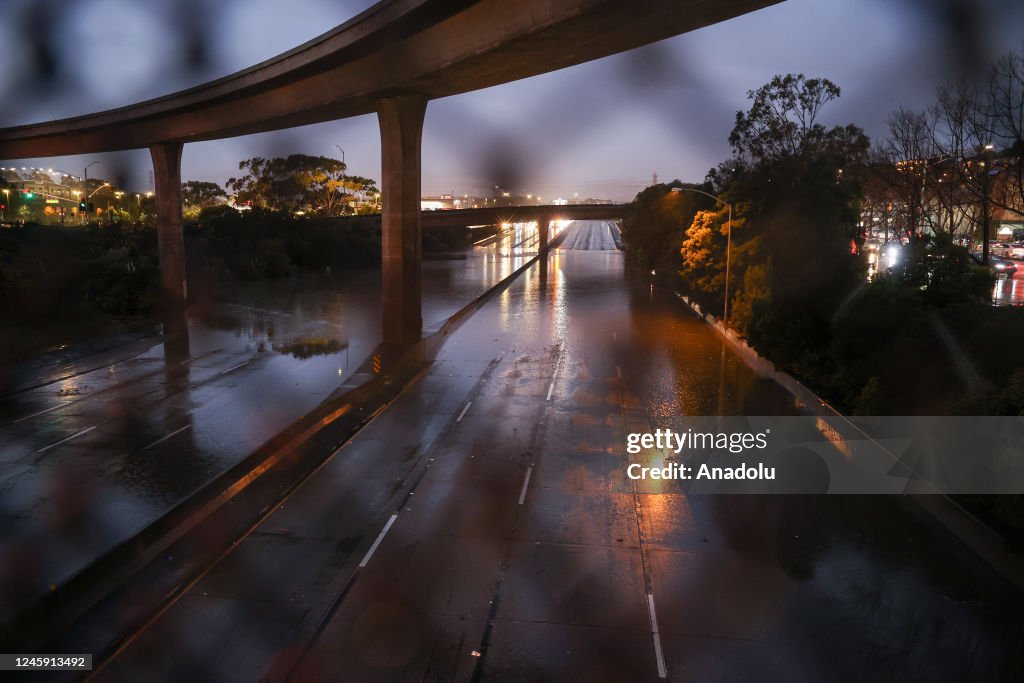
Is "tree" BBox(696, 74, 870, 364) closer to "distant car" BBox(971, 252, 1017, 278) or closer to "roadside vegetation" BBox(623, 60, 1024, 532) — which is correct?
"roadside vegetation" BBox(623, 60, 1024, 532)

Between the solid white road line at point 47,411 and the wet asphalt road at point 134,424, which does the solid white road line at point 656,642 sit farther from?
the solid white road line at point 47,411

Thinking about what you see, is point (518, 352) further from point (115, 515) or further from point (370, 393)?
point (115, 515)

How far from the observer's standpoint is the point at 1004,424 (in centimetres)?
1283

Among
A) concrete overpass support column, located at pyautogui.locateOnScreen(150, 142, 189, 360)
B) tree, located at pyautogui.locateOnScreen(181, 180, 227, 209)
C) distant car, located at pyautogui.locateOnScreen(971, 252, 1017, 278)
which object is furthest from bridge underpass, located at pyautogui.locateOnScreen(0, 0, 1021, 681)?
tree, located at pyautogui.locateOnScreen(181, 180, 227, 209)

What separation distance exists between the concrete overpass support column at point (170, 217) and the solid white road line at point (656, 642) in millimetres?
45801

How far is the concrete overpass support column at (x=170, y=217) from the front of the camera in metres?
49.3

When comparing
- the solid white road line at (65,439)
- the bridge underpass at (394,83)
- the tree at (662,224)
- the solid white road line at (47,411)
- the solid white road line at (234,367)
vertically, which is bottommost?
the solid white road line at (47,411)

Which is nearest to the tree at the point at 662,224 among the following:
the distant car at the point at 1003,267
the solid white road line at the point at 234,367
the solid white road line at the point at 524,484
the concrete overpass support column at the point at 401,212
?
the distant car at the point at 1003,267

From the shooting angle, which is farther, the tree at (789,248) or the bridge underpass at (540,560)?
the tree at (789,248)

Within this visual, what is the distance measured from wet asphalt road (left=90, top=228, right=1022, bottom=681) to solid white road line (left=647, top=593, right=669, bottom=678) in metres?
0.04

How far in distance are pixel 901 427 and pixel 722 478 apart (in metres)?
4.58

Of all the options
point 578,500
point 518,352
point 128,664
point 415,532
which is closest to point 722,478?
point 578,500

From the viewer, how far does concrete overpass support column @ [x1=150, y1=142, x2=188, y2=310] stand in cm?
4928

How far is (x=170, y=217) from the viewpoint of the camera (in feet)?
164
